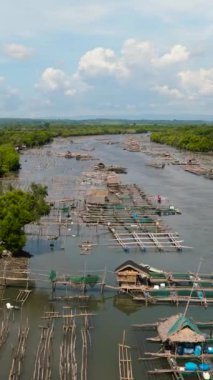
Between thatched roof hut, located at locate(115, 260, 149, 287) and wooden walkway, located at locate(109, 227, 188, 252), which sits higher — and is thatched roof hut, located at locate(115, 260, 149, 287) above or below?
above

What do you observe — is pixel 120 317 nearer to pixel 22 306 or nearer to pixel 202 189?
pixel 22 306

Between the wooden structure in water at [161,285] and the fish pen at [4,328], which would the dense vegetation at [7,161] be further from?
the fish pen at [4,328]

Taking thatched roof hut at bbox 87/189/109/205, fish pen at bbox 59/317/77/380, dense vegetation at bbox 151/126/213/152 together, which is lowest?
fish pen at bbox 59/317/77/380

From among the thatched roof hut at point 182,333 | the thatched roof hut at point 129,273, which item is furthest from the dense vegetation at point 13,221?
the thatched roof hut at point 182,333

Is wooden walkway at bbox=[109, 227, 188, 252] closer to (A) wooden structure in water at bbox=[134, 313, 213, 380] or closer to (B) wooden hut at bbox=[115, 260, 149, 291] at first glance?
(B) wooden hut at bbox=[115, 260, 149, 291]

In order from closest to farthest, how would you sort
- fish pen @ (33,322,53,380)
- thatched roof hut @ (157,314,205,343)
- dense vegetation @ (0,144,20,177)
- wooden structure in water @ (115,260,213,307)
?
1. fish pen @ (33,322,53,380)
2. thatched roof hut @ (157,314,205,343)
3. wooden structure in water @ (115,260,213,307)
4. dense vegetation @ (0,144,20,177)

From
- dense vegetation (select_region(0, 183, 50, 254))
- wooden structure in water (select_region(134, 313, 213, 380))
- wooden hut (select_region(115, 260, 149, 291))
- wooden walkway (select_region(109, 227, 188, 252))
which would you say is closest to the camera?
wooden structure in water (select_region(134, 313, 213, 380))

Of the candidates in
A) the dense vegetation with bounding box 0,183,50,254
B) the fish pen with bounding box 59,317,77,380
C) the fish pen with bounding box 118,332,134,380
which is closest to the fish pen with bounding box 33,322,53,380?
the fish pen with bounding box 59,317,77,380

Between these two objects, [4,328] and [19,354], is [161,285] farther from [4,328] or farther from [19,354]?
[19,354]

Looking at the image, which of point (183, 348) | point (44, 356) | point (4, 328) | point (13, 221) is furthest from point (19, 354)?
point (13, 221)
